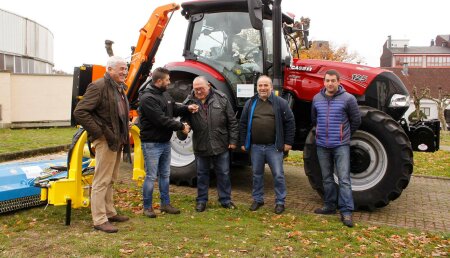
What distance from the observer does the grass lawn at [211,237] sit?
4.05 m

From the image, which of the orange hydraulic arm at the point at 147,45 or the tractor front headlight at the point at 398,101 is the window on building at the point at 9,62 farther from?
the tractor front headlight at the point at 398,101

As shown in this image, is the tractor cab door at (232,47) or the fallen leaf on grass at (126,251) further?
the tractor cab door at (232,47)

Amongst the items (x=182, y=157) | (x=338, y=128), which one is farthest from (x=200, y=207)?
(x=338, y=128)

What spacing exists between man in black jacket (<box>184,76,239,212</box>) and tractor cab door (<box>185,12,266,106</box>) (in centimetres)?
100

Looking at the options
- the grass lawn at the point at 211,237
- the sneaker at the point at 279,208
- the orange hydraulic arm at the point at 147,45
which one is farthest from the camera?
the orange hydraulic arm at the point at 147,45

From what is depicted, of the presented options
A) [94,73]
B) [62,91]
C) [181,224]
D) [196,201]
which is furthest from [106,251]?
[62,91]

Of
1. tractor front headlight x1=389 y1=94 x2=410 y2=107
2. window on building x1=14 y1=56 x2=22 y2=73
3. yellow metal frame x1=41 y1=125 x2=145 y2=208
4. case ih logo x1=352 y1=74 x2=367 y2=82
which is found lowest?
yellow metal frame x1=41 y1=125 x2=145 y2=208

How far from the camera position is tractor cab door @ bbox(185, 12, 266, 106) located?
6.54 metres

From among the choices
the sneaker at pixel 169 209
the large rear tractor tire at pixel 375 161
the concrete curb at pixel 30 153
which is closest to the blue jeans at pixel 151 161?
the sneaker at pixel 169 209

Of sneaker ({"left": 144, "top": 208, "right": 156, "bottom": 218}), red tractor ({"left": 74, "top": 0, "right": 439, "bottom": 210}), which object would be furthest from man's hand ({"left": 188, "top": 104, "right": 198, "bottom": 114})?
sneaker ({"left": 144, "top": 208, "right": 156, "bottom": 218})

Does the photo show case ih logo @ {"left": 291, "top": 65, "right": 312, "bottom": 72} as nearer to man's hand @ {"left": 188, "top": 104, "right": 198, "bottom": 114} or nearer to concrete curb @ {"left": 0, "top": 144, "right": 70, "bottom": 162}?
man's hand @ {"left": 188, "top": 104, "right": 198, "bottom": 114}

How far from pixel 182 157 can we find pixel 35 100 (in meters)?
15.5

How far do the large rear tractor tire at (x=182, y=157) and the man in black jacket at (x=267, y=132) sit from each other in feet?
4.88

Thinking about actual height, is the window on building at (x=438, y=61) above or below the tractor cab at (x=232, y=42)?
above
